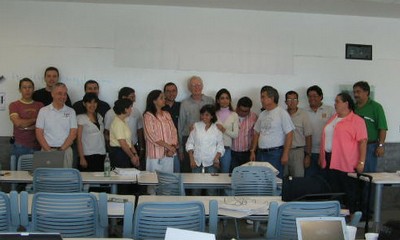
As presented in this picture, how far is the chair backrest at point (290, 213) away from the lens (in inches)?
123

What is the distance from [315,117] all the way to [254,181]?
107 inches

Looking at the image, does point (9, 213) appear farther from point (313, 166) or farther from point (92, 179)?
point (313, 166)

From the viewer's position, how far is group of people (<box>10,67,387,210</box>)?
5441 mm

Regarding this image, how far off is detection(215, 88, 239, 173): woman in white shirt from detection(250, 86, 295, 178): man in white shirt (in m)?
0.35

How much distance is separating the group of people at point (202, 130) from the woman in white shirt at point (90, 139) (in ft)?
0.04

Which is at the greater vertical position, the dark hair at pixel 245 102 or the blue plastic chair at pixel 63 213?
the dark hair at pixel 245 102

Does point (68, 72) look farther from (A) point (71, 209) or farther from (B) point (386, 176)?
(B) point (386, 176)

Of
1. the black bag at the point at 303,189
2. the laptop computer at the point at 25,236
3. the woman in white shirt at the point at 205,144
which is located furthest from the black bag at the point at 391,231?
the woman in white shirt at the point at 205,144

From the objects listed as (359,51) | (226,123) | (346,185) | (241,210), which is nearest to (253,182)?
(241,210)

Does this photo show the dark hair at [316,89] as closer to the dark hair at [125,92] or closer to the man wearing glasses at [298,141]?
the man wearing glasses at [298,141]

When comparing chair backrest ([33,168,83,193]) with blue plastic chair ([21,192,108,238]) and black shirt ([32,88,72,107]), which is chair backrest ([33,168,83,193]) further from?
black shirt ([32,88,72,107])

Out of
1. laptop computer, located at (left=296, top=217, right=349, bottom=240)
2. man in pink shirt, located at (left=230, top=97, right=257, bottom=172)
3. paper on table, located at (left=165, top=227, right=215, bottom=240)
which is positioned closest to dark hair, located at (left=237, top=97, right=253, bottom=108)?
man in pink shirt, located at (left=230, top=97, right=257, bottom=172)

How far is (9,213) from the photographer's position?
3.06 meters

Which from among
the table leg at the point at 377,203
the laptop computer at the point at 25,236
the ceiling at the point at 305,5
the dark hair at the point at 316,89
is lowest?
the table leg at the point at 377,203
